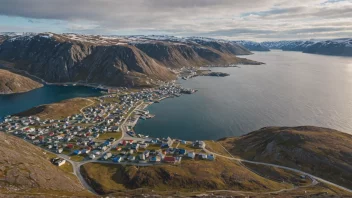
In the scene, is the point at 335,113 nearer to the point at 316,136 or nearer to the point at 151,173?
the point at 316,136

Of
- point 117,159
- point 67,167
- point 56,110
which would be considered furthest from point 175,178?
point 56,110

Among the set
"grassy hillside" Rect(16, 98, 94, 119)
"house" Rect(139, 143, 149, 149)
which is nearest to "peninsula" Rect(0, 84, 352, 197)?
"house" Rect(139, 143, 149, 149)

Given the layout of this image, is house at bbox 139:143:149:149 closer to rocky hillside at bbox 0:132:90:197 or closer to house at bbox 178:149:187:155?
house at bbox 178:149:187:155

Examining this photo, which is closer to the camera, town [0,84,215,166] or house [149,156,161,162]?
house [149,156,161,162]

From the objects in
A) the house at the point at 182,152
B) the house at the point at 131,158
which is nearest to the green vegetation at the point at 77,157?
the house at the point at 131,158

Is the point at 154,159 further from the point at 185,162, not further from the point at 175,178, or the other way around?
the point at 175,178

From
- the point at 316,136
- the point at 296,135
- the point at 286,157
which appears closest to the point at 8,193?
the point at 286,157
